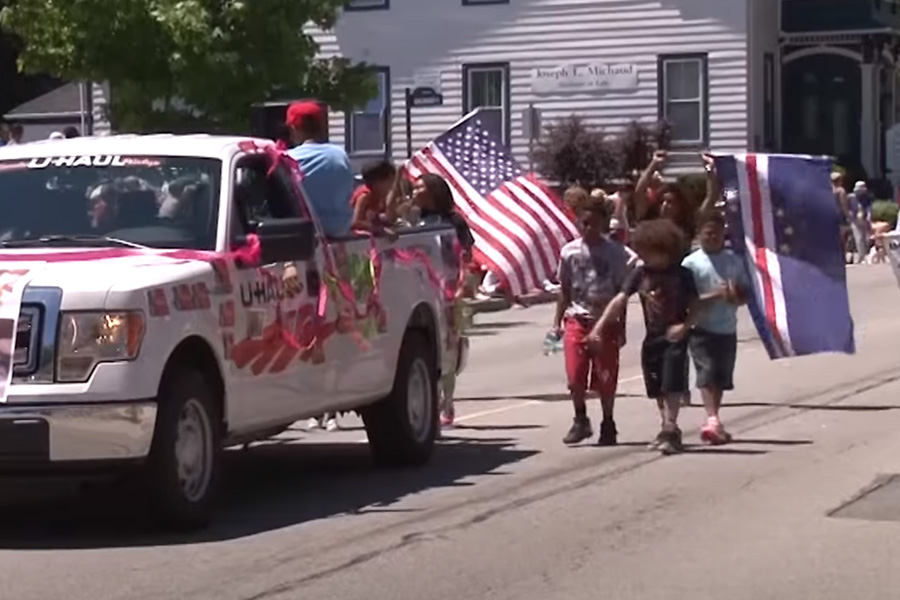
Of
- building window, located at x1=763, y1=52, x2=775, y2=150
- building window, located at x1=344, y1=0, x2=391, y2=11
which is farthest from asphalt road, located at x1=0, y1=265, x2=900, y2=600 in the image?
building window, located at x1=344, y1=0, x2=391, y2=11

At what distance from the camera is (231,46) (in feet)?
90.1

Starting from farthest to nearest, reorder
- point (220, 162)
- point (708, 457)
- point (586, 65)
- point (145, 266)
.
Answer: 1. point (586, 65)
2. point (708, 457)
3. point (220, 162)
4. point (145, 266)

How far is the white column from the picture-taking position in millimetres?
47094

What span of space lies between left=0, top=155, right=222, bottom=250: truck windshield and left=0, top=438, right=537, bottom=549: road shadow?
1.32m

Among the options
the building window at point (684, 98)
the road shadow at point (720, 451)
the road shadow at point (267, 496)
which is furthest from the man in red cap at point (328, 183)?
the building window at point (684, 98)

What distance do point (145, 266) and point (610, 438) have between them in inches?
192

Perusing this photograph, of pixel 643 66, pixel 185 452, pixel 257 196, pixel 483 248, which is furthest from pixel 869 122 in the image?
pixel 185 452

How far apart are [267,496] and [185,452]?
5.74 feet

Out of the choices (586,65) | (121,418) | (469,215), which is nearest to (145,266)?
(121,418)

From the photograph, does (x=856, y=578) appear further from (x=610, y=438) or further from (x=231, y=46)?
(x=231, y=46)

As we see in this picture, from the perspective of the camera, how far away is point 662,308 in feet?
44.8

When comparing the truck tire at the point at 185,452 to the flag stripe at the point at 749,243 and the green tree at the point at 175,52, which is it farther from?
the green tree at the point at 175,52

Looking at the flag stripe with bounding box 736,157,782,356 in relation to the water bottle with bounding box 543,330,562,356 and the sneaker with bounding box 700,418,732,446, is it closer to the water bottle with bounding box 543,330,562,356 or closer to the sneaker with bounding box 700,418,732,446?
the water bottle with bounding box 543,330,562,356

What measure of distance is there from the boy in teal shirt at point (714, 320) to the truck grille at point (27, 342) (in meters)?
5.62
